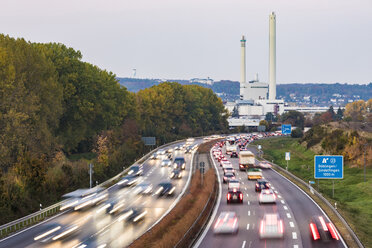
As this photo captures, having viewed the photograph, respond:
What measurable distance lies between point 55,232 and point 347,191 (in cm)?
4526

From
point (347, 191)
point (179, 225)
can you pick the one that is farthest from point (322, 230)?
point (347, 191)

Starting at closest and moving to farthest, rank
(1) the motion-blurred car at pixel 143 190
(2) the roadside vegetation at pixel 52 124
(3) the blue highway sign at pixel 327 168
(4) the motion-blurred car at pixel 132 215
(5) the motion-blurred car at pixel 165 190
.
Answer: (4) the motion-blurred car at pixel 132 215, (3) the blue highway sign at pixel 327 168, (2) the roadside vegetation at pixel 52 124, (5) the motion-blurred car at pixel 165 190, (1) the motion-blurred car at pixel 143 190

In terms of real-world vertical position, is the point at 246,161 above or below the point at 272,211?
above

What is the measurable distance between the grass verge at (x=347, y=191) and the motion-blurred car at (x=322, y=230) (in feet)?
2.47

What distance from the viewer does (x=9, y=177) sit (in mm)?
48344

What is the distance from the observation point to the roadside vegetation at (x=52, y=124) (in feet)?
164

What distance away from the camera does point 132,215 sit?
138ft

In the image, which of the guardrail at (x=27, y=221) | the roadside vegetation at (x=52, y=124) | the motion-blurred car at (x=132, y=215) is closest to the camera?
the guardrail at (x=27, y=221)

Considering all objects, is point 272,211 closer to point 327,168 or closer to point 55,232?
point 327,168

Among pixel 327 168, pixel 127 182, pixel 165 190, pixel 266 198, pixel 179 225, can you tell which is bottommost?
pixel 127 182

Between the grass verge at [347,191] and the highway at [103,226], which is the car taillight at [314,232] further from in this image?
the highway at [103,226]

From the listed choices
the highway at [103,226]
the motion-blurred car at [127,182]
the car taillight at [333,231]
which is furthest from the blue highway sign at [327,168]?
the motion-blurred car at [127,182]

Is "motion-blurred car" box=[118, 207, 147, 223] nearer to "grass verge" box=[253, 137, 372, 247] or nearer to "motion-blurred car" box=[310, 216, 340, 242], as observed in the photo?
"motion-blurred car" box=[310, 216, 340, 242]

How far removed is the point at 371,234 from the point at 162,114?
133 meters
